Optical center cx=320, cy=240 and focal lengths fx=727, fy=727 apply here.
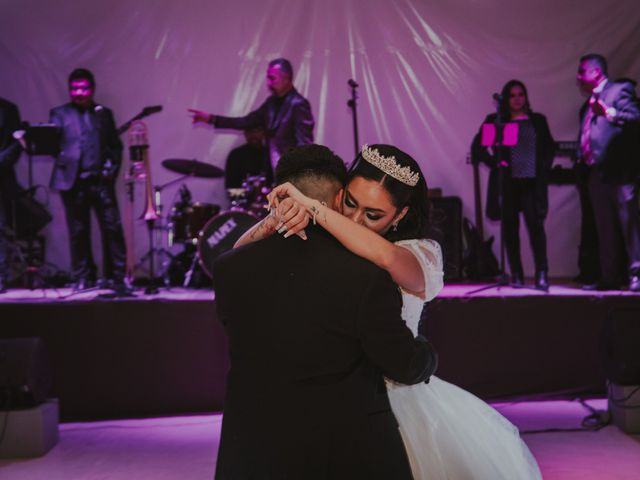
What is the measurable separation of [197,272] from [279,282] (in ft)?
17.2

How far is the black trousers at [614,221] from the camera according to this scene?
594 cm

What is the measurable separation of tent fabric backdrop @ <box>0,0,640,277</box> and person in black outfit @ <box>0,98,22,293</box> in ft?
2.72

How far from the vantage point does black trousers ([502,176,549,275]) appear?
6.32 m

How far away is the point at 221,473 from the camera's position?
202cm

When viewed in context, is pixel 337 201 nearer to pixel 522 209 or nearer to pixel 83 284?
pixel 522 209

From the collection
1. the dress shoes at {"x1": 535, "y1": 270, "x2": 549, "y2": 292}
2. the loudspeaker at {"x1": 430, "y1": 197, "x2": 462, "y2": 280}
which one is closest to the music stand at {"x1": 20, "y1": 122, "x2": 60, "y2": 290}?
the loudspeaker at {"x1": 430, "y1": 197, "x2": 462, "y2": 280}

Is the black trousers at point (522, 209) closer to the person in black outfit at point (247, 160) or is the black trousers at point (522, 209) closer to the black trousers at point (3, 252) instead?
the person in black outfit at point (247, 160)

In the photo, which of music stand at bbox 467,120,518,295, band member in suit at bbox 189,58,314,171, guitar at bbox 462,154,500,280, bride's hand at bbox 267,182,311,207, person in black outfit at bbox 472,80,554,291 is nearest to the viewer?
bride's hand at bbox 267,182,311,207

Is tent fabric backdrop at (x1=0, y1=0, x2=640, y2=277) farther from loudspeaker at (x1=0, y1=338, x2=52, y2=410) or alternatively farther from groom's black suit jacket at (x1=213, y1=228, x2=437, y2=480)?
groom's black suit jacket at (x1=213, y1=228, x2=437, y2=480)

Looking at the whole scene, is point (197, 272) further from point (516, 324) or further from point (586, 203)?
point (586, 203)

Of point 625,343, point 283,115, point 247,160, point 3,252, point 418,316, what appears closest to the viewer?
Result: point 418,316

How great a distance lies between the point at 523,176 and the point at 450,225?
3.84 ft

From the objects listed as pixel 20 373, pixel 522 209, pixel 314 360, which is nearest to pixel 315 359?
pixel 314 360

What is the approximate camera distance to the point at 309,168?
81.1 inches
